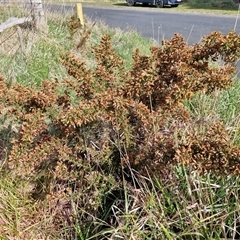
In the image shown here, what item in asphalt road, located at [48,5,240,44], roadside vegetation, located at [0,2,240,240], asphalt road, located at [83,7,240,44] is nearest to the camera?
roadside vegetation, located at [0,2,240,240]

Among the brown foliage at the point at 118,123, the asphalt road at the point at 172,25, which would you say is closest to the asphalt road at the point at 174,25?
the asphalt road at the point at 172,25

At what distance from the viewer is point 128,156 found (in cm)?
175

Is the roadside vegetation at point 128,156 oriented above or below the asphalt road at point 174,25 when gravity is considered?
above

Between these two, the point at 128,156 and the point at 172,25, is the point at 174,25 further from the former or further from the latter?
the point at 128,156

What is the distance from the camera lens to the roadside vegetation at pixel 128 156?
1595 millimetres

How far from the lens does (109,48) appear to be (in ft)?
6.54

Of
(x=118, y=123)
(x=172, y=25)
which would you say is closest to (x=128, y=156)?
(x=118, y=123)

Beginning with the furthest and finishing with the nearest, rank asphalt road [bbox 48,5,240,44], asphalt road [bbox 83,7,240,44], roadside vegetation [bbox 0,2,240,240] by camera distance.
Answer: asphalt road [bbox 83,7,240,44]
asphalt road [bbox 48,5,240,44]
roadside vegetation [bbox 0,2,240,240]

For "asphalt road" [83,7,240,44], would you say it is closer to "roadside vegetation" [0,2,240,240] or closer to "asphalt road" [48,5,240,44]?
"asphalt road" [48,5,240,44]

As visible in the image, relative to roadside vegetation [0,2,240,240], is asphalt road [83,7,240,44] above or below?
below

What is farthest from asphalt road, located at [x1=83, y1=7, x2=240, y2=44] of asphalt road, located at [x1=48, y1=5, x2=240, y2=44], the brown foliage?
the brown foliage

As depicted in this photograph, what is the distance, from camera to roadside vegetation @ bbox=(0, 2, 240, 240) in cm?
159

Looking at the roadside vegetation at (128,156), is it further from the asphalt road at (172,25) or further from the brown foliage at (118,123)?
the asphalt road at (172,25)

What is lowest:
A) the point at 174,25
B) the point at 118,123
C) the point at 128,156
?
the point at 174,25
